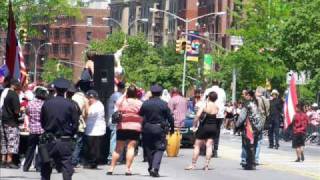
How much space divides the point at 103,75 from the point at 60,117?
319 inches

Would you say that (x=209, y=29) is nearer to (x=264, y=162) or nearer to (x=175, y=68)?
(x=175, y=68)

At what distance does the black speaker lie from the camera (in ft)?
78.7

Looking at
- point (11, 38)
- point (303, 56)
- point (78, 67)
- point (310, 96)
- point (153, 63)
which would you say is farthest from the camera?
point (78, 67)

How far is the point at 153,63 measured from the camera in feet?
318

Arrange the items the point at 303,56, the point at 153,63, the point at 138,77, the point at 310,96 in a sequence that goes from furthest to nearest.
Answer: the point at 153,63 → the point at 138,77 → the point at 310,96 → the point at 303,56

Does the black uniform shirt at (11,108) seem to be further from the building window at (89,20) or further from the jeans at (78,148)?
the building window at (89,20)

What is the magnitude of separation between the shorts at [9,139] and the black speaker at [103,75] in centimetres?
273

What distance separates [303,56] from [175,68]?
37494mm

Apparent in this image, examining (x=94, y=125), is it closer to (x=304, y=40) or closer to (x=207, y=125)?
(x=207, y=125)

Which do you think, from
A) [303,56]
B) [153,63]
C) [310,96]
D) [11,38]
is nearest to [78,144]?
[11,38]

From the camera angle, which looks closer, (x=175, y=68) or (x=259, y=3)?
(x=259, y=3)

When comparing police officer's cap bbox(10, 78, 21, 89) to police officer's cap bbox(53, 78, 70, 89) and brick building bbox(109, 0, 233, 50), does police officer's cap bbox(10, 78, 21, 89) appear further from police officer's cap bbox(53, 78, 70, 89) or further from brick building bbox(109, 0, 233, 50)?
brick building bbox(109, 0, 233, 50)

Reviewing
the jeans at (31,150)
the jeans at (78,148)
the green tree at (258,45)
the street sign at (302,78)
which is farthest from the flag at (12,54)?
the green tree at (258,45)

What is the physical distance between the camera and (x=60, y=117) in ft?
52.3
